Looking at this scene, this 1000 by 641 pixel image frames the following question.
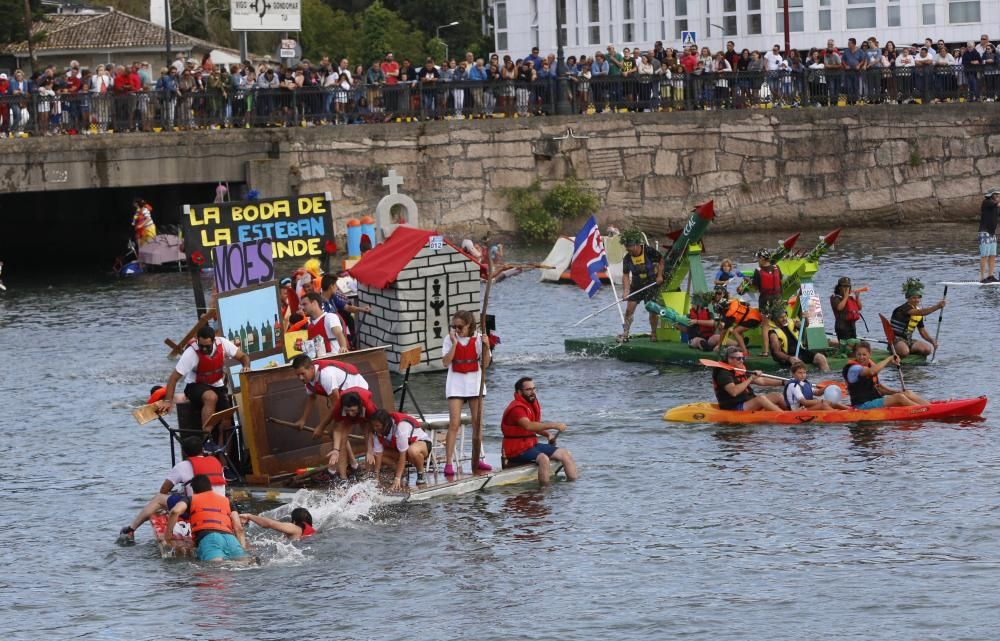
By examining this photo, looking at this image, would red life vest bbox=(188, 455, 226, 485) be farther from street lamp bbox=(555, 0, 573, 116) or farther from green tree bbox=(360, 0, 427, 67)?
green tree bbox=(360, 0, 427, 67)

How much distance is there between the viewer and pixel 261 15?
47.1 meters

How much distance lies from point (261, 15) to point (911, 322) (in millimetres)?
26915

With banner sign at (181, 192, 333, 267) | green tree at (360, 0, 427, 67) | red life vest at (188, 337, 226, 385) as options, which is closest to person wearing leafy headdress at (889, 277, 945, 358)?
banner sign at (181, 192, 333, 267)

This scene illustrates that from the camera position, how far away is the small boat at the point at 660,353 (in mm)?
24438

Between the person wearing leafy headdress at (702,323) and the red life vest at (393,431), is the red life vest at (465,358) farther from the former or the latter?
the person wearing leafy headdress at (702,323)

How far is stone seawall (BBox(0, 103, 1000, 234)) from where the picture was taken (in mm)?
39844

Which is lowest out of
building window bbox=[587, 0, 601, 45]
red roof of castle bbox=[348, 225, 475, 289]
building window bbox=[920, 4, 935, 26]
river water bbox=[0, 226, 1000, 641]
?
river water bbox=[0, 226, 1000, 641]

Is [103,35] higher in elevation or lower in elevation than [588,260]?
higher

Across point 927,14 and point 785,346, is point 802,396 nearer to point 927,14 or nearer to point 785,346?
point 785,346

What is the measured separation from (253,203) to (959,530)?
1029 centimetres

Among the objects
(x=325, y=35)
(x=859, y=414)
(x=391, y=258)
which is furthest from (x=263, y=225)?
(x=325, y=35)

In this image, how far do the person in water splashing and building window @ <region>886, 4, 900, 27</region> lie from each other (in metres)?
40.1

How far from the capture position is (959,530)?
1644cm

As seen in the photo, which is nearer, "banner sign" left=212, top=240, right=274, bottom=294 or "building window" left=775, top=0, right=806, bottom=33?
"banner sign" left=212, top=240, right=274, bottom=294
